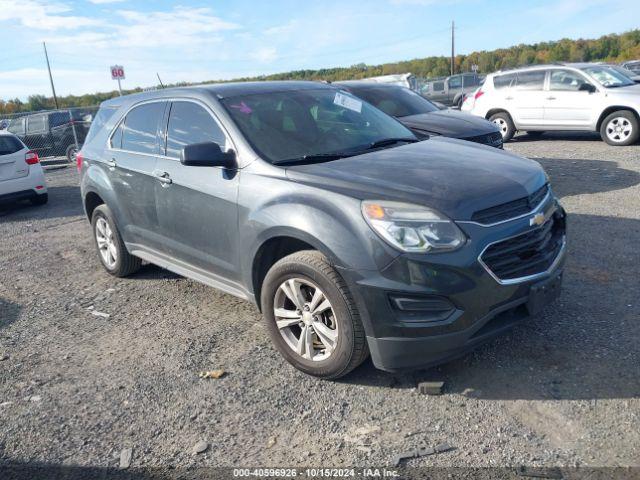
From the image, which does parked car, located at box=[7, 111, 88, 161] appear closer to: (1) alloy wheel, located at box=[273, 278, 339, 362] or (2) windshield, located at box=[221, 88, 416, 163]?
(2) windshield, located at box=[221, 88, 416, 163]

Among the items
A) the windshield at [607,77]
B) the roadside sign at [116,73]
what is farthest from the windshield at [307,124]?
the roadside sign at [116,73]

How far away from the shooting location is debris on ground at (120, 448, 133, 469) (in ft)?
9.94

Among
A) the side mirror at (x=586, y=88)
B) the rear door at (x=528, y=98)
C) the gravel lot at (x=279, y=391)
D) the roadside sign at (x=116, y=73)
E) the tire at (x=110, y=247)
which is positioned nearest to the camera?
the gravel lot at (x=279, y=391)

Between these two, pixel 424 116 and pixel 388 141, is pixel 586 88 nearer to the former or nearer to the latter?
pixel 424 116

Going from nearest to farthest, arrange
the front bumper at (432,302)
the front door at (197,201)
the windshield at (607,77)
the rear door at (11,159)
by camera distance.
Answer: the front bumper at (432,302)
the front door at (197,201)
the rear door at (11,159)
the windshield at (607,77)

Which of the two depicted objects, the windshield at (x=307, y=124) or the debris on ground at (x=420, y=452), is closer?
the debris on ground at (x=420, y=452)

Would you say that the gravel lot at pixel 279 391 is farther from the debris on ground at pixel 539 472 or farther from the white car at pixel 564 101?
the white car at pixel 564 101

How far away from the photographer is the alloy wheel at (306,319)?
3508 mm

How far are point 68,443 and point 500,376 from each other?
254 cm

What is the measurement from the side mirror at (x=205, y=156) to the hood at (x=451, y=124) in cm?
435

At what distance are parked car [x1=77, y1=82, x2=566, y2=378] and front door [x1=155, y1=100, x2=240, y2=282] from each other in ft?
0.05

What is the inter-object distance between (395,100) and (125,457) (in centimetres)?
739

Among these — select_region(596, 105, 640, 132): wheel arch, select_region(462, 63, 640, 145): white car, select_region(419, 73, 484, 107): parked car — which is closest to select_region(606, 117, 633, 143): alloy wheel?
select_region(462, 63, 640, 145): white car

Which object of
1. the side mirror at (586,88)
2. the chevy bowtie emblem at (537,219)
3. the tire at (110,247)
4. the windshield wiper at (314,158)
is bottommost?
the tire at (110,247)
